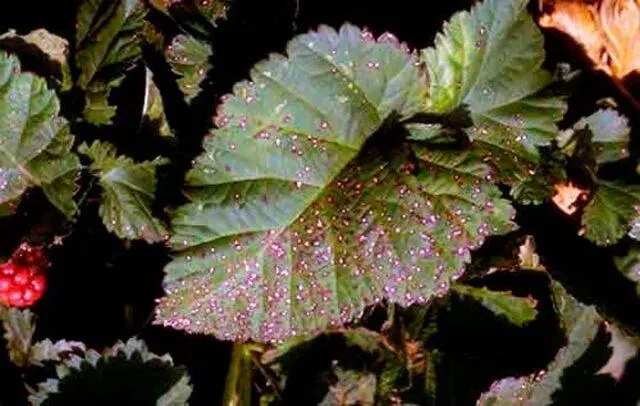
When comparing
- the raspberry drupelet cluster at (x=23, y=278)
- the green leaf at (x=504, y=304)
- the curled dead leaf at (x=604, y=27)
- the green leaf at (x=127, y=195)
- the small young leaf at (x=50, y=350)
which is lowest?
the small young leaf at (x=50, y=350)

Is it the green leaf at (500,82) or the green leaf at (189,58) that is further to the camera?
the green leaf at (189,58)

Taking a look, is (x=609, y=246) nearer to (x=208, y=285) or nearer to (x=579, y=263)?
(x=579, y=263)

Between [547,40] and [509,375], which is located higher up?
[547,40]

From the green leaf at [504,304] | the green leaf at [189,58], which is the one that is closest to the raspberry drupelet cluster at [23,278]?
the green leaf at [189,58]

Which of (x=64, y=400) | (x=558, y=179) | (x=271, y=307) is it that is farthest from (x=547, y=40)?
(x=64, y=400)

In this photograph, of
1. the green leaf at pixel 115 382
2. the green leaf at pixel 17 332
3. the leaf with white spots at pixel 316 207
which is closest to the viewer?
the leaf with white spots at pixel 316 207

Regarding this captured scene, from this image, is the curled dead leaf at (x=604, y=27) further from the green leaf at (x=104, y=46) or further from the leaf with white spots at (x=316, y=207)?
the green leaf at (x=104, y=46)

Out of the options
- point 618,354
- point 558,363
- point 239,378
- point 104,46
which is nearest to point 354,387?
point 239,378
